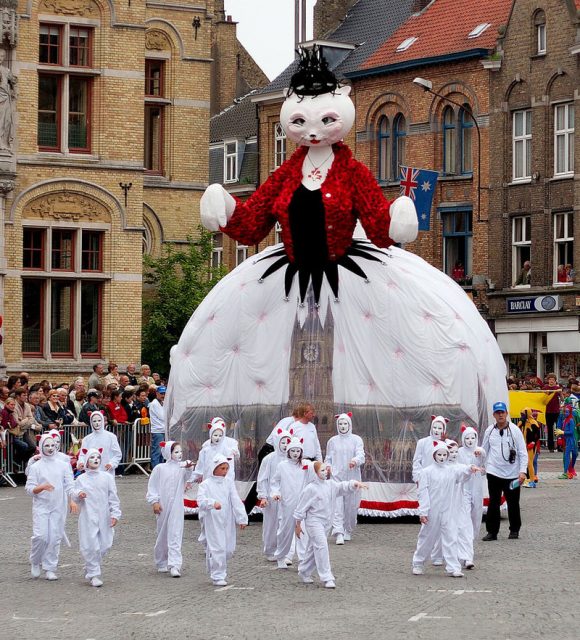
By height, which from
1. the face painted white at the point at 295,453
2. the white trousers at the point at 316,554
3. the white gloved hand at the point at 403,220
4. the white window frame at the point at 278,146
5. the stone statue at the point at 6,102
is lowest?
the white trousers at the point at 316,554

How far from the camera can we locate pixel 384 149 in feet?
164

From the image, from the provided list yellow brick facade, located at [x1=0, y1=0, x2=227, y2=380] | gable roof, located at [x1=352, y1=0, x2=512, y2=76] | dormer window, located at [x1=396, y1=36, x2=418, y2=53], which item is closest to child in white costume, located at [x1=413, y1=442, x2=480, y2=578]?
yellow brick facade, located at [x1=0, y1=0, x2=227, y2=380]

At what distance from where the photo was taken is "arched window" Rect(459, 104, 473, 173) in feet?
156

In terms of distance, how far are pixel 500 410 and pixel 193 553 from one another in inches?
159

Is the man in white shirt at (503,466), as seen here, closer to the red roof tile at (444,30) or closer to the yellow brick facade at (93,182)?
the yellow brick facade at (93,182)

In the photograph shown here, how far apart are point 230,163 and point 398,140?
1032cm

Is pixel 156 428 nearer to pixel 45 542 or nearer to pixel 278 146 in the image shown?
pixel 45 542

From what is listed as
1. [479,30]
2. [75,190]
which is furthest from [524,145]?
[75,190]

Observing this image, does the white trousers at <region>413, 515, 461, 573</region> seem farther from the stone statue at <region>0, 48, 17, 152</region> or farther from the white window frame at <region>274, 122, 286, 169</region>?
the white window frame at <region>274, 122, 286, 169</region>

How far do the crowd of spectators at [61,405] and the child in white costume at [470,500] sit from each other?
9.45 metres

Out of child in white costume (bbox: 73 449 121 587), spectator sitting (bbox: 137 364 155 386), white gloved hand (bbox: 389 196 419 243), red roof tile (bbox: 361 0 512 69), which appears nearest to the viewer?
child in white costume (bbox: 73 449 121 587)

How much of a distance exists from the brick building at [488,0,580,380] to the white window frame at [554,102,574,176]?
3cm

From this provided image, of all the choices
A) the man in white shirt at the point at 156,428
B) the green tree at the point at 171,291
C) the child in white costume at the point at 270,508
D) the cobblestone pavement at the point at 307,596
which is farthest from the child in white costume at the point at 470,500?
the green tree at the point at 171,291

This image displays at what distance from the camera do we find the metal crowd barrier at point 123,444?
2734cm
